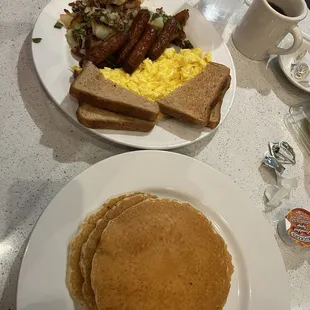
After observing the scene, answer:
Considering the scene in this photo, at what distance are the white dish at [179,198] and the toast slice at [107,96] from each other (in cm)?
17

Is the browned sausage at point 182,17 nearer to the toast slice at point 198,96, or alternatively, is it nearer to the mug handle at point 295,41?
the toast slice at point 198,96

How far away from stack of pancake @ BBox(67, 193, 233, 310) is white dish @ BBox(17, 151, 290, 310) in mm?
51

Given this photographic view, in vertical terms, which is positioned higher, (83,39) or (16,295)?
(83,39)

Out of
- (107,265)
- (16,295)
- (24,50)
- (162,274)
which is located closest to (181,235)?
(162,274)

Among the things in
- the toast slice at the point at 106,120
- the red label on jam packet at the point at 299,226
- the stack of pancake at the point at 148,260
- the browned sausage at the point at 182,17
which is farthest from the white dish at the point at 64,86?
the red label on jam packet at the point at 299,226

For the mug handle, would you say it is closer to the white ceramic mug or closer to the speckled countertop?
the white ceramic mug

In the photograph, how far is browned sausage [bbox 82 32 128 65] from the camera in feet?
4.84

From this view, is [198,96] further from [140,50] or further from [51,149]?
[51,149]

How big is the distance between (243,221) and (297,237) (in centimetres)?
27

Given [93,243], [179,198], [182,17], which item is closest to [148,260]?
[93,243]

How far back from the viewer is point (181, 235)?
3.69 feet

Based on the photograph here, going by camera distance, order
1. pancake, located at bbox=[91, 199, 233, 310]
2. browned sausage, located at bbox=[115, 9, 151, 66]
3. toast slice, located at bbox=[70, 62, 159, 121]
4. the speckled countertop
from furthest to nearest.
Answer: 1. browned sausage, located at bbox=[115, 9, 151, 66]
2. toast slice, located at bbox=[70, 62, 159, 121]
3. the speckled countertop
4. pancake, located at bbox=[91, 199, 233, 310]

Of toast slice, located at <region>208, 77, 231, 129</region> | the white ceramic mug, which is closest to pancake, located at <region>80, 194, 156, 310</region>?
toast slice, located at <region>208, 77, 231, 129</region>

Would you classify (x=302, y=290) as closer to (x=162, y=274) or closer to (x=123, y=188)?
(x=162, y=274)
